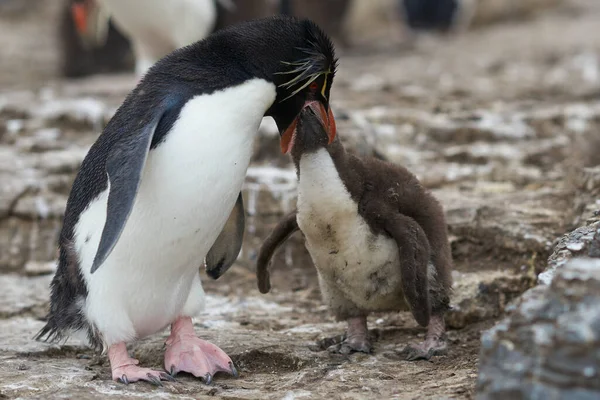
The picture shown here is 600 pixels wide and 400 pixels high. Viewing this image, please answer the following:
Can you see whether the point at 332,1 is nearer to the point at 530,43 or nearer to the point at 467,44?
the point at 467,44

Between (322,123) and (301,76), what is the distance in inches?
11.8

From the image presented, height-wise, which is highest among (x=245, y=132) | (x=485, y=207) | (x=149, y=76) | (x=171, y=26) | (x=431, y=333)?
(x=171, y=26)

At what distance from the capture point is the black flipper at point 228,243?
12.6 feet

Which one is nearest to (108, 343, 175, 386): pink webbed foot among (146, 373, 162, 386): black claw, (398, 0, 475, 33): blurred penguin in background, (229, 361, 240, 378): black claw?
(146, 373, 162, 386): black claw

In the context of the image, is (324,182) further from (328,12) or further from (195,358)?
(328,12)

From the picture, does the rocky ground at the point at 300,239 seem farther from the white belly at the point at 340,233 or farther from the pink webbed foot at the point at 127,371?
the white belly at the point at 340,233

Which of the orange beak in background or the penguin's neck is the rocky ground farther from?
the orange beak in background

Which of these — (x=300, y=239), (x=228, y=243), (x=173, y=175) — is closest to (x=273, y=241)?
(x=228, y=243)

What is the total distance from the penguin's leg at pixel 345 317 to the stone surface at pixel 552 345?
142 centimetres

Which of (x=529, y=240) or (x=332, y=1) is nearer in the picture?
(x=529, y=240)

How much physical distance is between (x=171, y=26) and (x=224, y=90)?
4.44 m

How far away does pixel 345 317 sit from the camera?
3.88 m

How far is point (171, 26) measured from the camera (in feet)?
24.7

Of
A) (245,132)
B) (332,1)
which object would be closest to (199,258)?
(245,132)
